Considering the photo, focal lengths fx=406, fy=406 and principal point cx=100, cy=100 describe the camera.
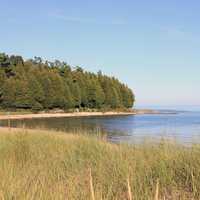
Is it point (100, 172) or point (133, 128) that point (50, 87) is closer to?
point (133, 128)

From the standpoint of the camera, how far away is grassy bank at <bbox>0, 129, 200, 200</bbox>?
4.11 metres

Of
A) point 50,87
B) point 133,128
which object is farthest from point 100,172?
point 50,87

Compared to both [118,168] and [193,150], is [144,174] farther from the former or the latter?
[193,150]

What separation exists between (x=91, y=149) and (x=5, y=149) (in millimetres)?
1606

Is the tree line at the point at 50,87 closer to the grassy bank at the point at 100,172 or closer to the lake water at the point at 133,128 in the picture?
the lake water at the point at 133,128

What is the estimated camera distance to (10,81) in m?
68.8

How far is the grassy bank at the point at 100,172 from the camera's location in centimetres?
411

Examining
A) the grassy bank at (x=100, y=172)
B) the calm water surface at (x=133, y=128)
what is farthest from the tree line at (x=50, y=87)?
the grassy bank at (x=100, y=172)

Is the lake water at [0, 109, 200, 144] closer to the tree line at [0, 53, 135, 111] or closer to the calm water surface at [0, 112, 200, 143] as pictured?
the calm water surface at [0, 112, 200, 143]

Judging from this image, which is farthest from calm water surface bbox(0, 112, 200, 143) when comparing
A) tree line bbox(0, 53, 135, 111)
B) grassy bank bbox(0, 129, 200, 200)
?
tree line bbox(0, 53, 135, 111)

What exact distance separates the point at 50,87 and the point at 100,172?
70.6 m

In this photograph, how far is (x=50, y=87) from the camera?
75438mm

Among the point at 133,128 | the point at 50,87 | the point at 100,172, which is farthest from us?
the point at 50,87

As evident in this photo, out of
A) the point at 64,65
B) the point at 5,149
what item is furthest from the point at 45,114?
the point at 5,149
